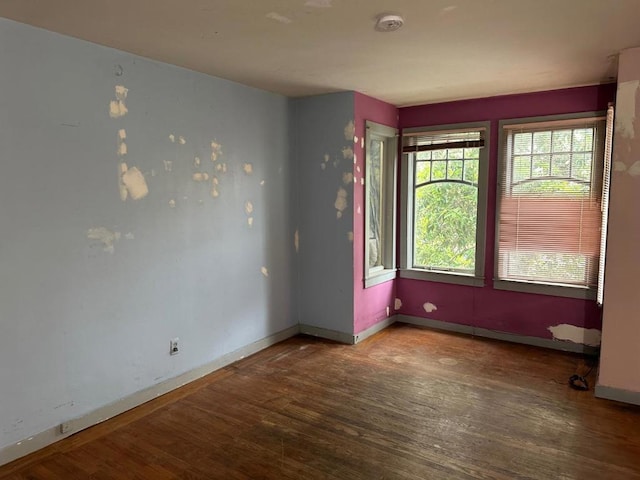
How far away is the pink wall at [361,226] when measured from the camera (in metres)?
4.39

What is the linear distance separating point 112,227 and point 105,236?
0.08m

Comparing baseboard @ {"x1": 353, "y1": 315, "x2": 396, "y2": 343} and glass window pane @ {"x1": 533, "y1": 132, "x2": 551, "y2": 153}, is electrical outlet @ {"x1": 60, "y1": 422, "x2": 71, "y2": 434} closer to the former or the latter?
baseboard @ {"x1": 353, "y1": 315, "x2": 396, "y2": 343}

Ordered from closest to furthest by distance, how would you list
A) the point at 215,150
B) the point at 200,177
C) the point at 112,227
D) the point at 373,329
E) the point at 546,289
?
the point at 112,227
the point at 200,177
the point at 215,150
the point at 546,289
the point at 373,329

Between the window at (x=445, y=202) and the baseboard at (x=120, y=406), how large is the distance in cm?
196

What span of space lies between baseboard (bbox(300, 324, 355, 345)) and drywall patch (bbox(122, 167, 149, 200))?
2.29 metres

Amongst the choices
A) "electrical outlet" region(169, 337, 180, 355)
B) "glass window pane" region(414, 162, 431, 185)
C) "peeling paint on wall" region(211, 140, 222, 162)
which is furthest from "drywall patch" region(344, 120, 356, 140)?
"electrical outlet" region(169, 337, 180, 355)

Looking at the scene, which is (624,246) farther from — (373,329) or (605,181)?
(373,329)

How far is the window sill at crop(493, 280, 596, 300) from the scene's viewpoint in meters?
4.19

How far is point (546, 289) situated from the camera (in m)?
4.37

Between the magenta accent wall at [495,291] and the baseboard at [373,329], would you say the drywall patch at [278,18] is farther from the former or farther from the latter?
the baseboard at [373,329]

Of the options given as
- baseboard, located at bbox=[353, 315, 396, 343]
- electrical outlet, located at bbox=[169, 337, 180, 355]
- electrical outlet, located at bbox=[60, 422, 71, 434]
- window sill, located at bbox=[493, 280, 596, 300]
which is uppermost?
window sill, located at bbox=[493, 280, 596, 300]

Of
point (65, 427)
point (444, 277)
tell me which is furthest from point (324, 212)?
point (65, 427)

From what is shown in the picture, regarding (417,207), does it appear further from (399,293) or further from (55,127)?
(55,127)

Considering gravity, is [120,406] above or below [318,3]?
below
